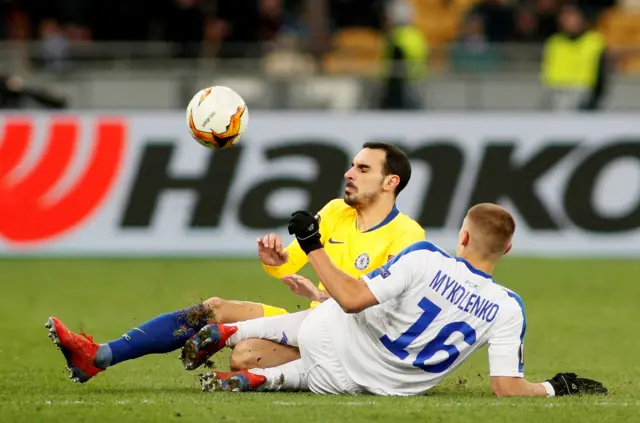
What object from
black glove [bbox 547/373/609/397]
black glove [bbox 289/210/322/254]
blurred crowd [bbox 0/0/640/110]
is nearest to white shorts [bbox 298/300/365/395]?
black glove [bbox 289/210/322/254]

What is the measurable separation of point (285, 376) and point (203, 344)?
534 mm

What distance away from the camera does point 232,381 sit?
8117mm

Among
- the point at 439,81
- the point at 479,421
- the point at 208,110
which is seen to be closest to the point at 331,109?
the point at 439,81

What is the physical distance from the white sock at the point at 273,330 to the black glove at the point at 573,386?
1540 millimetres

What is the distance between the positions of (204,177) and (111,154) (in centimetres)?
118

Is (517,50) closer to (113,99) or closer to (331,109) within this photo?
(331,109)

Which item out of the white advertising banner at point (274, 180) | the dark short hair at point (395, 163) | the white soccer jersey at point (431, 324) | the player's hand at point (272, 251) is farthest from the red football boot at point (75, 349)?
the white advertising banner at point (274, 180)

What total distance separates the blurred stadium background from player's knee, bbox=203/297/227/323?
2132 millimetres

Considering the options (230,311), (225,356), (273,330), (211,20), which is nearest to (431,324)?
(273,330)

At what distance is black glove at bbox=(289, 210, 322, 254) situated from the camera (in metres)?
7.26

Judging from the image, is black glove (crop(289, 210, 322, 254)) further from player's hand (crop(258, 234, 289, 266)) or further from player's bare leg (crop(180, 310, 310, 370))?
player's bare leg (crop(180, 310, 310, 370))

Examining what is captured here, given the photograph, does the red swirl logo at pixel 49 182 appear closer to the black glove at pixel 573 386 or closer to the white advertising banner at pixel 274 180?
the white advertising banner at pixel 274 180

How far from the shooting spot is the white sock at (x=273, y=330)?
27.3 feet

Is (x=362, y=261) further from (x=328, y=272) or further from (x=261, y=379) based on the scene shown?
(x=328, y=272)
